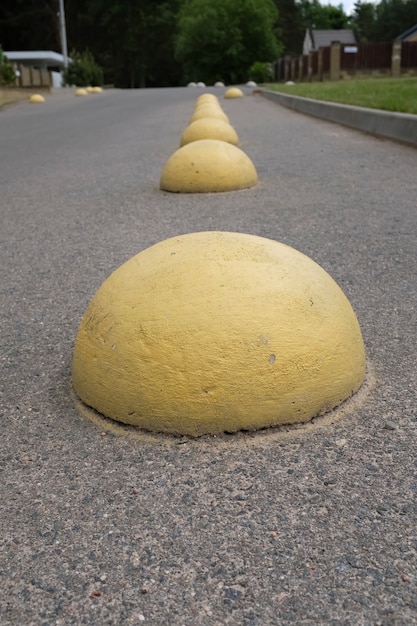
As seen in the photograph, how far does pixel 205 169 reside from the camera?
8.00 meters

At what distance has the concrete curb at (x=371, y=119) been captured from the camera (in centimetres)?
1150

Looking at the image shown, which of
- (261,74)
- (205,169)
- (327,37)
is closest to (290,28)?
(327,37)

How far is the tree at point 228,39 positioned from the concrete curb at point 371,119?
57814 millimetres

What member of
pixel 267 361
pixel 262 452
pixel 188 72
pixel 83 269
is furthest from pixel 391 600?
pixel 188 72

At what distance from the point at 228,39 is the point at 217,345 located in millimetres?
77406

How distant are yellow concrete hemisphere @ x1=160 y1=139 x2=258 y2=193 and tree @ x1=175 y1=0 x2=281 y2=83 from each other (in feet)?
229

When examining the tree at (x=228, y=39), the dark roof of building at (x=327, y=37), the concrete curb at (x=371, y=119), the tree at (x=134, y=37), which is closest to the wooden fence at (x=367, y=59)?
the concrete curb at (x=371, y=119)

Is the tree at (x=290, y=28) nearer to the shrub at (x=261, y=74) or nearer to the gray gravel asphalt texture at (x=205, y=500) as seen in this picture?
the shrub at (x=261, y=74)

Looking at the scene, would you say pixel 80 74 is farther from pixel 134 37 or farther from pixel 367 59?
pixel 134 37

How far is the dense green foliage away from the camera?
2931 inches

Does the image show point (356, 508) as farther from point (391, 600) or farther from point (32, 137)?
point (32, 137)

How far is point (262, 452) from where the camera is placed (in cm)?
271

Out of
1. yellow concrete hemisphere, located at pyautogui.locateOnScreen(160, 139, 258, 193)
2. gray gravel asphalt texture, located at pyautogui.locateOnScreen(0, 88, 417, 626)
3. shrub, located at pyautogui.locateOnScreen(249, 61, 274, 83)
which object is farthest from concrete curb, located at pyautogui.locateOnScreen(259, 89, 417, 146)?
shrub, located at pyautogui.locateOnScreen(249, 61, 274, 83)

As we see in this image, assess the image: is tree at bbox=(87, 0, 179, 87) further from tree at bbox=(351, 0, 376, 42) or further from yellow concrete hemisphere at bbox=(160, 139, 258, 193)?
yellow concrete hemisphere at bbox=(160, 139, 258, 193)
